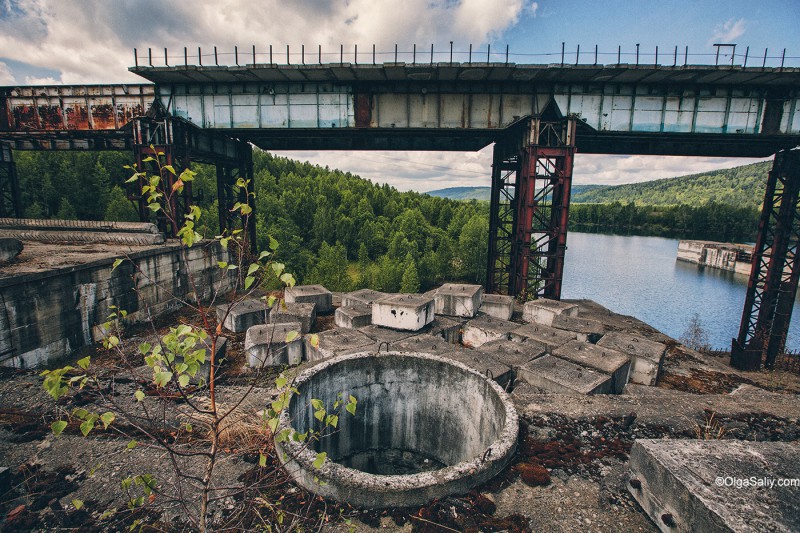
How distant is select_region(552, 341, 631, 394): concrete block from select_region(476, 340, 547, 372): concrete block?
2.05 ft

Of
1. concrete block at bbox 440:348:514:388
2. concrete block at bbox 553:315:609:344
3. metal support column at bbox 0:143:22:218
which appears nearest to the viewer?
concrete block at bbox 440:348:514:388

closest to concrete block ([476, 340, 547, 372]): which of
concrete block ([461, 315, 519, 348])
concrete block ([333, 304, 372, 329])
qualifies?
concrete block ([461, 315, 519, 348])

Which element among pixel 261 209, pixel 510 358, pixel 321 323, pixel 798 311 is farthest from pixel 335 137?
pixel 798 311

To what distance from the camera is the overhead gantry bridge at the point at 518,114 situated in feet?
52.9

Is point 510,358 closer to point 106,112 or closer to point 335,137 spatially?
point 335,137

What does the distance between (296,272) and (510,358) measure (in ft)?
A: 95.9

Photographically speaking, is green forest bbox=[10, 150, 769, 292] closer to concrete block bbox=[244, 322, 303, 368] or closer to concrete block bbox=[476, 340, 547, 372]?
concrete block bbox=[244, 322, 303, 368]

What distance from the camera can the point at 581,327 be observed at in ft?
46.0

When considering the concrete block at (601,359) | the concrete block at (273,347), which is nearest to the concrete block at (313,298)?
the concrete block at (273,347)

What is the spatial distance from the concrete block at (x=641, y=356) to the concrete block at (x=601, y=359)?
0.49 meters

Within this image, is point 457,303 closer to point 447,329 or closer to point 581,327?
point 447,329

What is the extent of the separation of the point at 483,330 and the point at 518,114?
10071mm

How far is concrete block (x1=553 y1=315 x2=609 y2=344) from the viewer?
13.5m

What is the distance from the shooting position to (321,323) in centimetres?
1578
